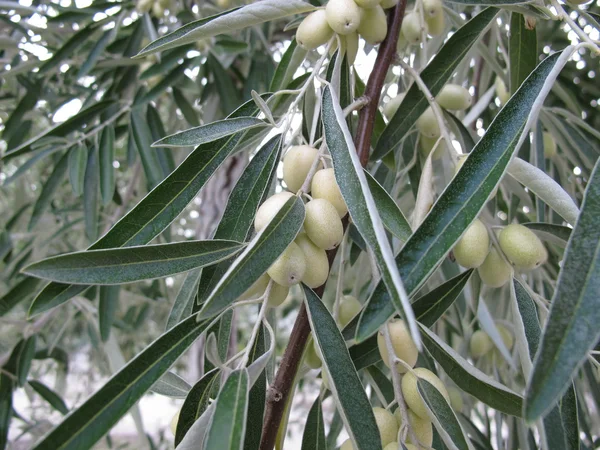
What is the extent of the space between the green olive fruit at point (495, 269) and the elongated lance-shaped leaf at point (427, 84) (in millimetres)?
188

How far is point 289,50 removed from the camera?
628 mm

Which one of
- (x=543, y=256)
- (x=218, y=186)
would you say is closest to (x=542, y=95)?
(x=543, y=256)

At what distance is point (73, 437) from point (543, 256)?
1.25ft

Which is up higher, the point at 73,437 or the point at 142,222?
the point at 142,222

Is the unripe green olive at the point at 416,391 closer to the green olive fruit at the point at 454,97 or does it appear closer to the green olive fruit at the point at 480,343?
the green olive fruit at the point at 454,97

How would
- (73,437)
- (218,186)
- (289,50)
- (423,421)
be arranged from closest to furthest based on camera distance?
(73,437) → (423,421) → (289,50) → (218,186)

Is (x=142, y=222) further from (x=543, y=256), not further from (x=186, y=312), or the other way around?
(x=543, y=256)

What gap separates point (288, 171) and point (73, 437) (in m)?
0.27

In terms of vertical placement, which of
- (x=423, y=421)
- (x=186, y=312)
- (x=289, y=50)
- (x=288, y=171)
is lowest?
(x=423, y=421)

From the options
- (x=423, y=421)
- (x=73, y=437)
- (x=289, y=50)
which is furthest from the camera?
(x=289, y=50)

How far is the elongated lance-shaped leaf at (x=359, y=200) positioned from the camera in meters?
0.29

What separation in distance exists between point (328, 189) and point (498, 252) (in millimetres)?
168

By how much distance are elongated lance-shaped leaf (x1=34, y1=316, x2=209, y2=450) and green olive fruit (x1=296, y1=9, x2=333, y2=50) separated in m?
0.30

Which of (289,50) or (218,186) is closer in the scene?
(289,50)
